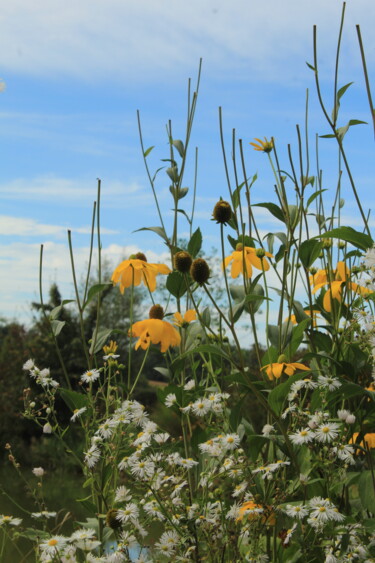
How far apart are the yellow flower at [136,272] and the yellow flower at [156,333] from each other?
0.15m

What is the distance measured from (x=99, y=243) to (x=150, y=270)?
0.32 m

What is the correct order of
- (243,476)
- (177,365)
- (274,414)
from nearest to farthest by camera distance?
(274,414)
(243,476)
(177,365)

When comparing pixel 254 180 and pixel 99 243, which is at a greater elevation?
pixel 254 180

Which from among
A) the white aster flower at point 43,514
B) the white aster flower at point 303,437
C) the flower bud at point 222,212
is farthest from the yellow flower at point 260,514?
the flower bud at point 222,212

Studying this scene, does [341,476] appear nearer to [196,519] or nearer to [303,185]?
[196,519]

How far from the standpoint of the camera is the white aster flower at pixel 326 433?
1.66 meters

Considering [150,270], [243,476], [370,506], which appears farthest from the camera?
[150,270]

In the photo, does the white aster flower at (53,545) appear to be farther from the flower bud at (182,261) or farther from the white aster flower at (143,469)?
the flower bud at (182,261)

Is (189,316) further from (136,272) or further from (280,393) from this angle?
(280,393)

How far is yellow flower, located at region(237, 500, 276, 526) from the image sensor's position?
170 centimetres

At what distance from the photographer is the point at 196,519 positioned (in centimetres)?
177

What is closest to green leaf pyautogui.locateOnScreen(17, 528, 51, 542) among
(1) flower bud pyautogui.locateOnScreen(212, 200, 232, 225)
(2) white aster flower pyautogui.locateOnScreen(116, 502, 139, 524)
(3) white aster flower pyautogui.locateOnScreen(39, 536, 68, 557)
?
(3) white aster flower pyautogui.locateOnScreen(39, 536, 68, 557)

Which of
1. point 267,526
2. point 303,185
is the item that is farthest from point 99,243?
point 267,526

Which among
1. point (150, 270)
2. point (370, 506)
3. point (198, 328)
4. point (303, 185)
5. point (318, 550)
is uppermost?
point (303, 185)
